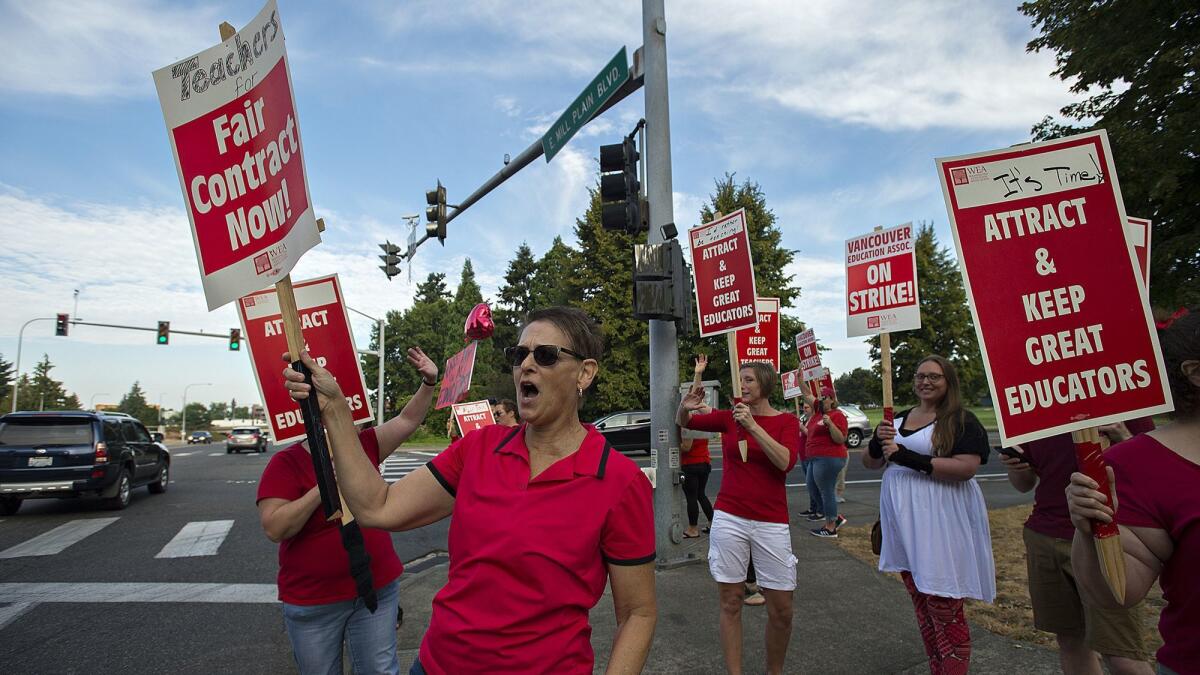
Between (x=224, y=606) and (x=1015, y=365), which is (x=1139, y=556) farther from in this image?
(x=224, y=606)

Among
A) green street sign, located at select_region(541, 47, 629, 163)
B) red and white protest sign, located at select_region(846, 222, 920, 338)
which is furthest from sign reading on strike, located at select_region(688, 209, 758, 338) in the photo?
green street sign, located at select_region(541, 47, 629, 163)

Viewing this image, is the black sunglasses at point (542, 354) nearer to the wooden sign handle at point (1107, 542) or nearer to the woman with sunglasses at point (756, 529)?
the wooden sign handle at point (1107, 542)

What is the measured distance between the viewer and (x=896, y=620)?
5.21 metres

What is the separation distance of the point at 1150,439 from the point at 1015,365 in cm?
40

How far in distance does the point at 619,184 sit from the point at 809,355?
14.0 feet

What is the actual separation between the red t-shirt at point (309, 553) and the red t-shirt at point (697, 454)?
6.36 meters

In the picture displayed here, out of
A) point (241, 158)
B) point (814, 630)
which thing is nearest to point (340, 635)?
point (241, 158)

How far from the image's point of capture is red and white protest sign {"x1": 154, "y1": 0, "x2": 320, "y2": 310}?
2104mm

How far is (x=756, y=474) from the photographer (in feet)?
13.6

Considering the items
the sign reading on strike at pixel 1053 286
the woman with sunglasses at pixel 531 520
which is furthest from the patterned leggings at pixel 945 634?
the woman with sunglasses at pixel 531 520

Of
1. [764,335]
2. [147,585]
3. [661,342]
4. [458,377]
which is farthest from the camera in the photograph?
[764,335]

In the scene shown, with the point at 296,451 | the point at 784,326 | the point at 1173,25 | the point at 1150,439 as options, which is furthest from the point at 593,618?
the point at 784,326

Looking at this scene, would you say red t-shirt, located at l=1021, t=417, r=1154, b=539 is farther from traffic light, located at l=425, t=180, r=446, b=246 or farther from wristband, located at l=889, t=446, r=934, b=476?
traffic light, located at l=425, t=180, r=446, b=246

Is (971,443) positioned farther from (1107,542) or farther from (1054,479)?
(1107,542)
